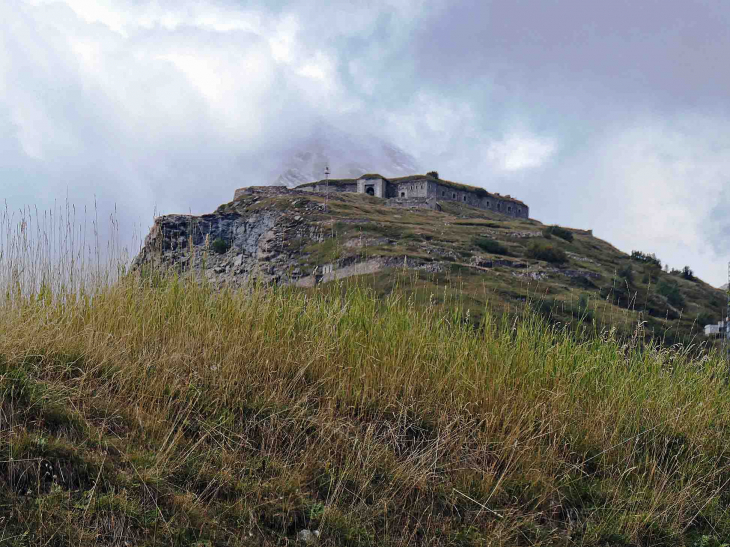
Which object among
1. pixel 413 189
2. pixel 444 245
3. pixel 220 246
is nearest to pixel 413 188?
pixel 413 189

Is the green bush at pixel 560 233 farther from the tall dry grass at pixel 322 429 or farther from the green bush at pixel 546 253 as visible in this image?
the tall dry grass at pixel 322 429

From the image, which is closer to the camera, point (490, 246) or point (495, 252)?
point (495, 252)

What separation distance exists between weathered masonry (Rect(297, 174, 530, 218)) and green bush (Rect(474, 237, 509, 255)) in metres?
30.0

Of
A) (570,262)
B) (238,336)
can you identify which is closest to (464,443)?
(238,336)

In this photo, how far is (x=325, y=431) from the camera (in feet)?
14.5

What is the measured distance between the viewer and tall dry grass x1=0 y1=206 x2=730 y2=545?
3676mm

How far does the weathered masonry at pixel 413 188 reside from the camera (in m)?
111

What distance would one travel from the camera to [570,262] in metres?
84.5

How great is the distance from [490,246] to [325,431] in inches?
3049

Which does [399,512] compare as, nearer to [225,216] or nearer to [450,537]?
[450,537]

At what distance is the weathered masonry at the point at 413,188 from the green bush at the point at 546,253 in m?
30.1

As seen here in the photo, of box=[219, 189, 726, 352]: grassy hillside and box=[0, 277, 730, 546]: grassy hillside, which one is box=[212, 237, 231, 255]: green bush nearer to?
box=[219, 189, 726, 352]: grassy hillside

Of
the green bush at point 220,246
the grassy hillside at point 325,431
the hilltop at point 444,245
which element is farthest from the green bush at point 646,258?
the grassy hillside at point 325,431

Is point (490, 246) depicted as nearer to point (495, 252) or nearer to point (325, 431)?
point (495, 252)
